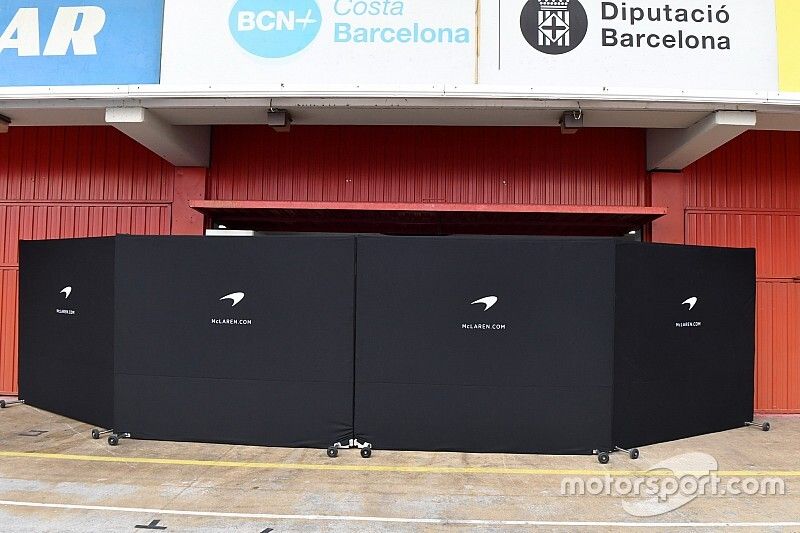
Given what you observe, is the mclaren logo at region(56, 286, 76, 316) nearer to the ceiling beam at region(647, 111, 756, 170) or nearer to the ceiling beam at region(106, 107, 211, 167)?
the ceiling beam at region(106, 107, 211, 167)

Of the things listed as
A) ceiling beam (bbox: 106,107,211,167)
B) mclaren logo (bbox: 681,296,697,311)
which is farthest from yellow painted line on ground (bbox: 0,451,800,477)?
ceiling beam (bbox: 106,107,211,167)

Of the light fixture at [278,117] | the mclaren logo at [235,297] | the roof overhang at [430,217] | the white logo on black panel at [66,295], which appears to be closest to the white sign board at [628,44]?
the roof overhang at [430,217]

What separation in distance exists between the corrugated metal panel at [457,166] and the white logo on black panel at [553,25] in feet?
6.52

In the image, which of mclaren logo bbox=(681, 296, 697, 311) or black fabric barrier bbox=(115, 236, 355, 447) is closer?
black fabric barrier bbox=(115, 236, 355, 447)

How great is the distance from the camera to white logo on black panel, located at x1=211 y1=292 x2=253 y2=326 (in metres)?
6.70

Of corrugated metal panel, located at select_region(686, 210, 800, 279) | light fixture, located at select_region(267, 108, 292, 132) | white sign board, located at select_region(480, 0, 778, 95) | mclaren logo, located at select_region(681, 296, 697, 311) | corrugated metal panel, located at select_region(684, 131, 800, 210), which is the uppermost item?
white sign board, located at select_region(480, 0, 778, 95)

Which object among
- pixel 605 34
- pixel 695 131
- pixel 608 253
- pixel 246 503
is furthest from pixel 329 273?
pixel 695 131

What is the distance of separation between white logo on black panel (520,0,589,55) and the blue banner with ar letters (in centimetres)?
497

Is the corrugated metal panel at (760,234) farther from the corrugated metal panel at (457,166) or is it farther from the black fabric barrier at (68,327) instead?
the black fabric barrier at (68,327)

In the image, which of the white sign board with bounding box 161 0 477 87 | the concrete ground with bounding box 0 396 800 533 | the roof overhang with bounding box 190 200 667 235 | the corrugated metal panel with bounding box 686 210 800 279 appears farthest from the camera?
the corrugated metal panel with bounding box 686 210 800 279

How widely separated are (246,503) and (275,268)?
2.72 metres

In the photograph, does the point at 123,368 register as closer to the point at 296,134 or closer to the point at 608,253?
the point at 296,134

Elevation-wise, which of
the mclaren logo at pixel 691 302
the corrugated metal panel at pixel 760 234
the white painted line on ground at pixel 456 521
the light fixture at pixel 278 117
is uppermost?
the light fixture at pixel 278 117

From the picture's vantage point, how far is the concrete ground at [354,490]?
183 inches
